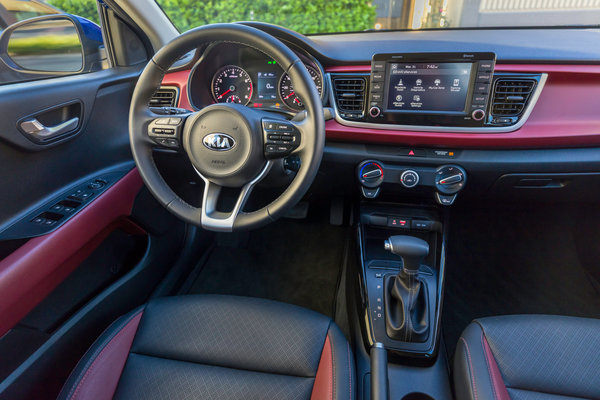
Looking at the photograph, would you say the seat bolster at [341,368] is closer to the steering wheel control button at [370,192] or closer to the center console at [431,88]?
the steering wheel control button at [370,192]

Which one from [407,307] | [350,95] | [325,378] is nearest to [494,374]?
[407,307]

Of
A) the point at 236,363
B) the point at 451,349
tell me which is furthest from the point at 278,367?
the point at 451,349

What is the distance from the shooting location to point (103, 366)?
1.01 meters

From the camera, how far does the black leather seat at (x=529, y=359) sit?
0.98 metres

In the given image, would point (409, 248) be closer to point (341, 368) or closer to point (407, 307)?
point (407, 307)

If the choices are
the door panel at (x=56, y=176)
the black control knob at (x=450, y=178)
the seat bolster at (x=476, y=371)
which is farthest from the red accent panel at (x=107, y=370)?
the black control knob at (x=450, y=178)

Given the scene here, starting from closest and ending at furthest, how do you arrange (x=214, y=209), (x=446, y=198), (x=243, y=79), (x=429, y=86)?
(x=214, y=209)
(x=429, y=86)
(x=446, y=198)
(x=243, y=79)

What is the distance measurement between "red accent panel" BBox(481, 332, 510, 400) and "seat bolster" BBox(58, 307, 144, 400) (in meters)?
0.97

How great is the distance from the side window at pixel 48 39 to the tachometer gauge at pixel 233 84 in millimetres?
510

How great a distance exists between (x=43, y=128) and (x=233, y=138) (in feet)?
2.13

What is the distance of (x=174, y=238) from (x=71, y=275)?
2.01ft

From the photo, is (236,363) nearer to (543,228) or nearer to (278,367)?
(278,367)

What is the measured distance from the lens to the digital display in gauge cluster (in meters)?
1.51

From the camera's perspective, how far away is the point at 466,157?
142cm
